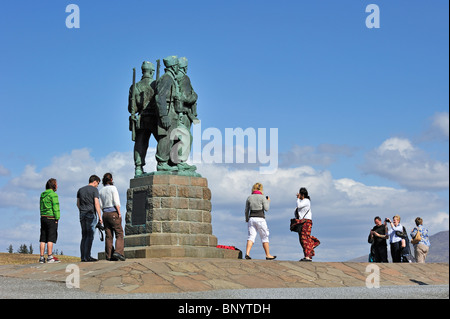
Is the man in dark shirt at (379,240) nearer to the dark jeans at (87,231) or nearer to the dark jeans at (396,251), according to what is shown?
the dark jeans at (396,251)

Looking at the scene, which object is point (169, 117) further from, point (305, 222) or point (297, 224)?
point (305, 222)

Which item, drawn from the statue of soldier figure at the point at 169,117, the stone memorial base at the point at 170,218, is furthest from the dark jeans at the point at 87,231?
the statue of soldier figure at the point at 169,117

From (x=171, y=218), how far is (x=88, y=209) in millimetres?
2873

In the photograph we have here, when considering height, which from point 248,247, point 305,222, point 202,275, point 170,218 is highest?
point 170,218

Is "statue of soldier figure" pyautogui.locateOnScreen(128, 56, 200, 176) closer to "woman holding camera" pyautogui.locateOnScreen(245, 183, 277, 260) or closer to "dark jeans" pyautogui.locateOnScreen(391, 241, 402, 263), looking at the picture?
"woman holding camera" pyautogui.locateOnScreen(245, 183, 277, 260)

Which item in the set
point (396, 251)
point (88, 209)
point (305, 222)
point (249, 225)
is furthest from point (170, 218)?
point (396, 251)

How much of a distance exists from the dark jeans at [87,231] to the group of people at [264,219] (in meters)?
3.70

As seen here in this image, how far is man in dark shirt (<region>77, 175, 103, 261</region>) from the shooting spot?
15098 mm

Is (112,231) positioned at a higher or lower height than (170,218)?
lower

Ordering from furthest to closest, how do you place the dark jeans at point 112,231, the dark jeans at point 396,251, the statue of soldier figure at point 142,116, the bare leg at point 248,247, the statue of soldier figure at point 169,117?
the dark jeans at point 396,251 < the statue of soldier figure at point 142,116 < the statue of soldier figure at point 169,117 < the bare leg at point 248,247 < the dark jeans at point 112,231

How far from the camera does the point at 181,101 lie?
18609mm

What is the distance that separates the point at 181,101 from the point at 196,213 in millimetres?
3103

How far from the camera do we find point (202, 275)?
45.4 feet

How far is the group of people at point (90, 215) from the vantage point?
48.5 feet
